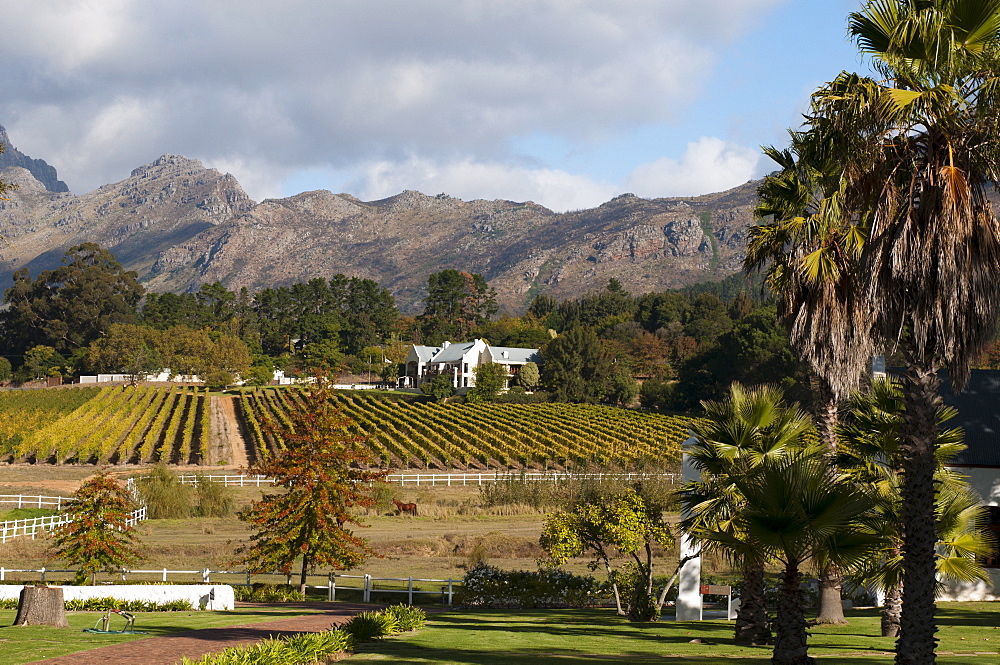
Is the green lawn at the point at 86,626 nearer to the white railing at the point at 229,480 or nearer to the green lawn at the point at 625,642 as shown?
the green lawn at the point at 625,642

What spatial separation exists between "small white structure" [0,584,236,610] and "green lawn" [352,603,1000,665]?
5.47 metres

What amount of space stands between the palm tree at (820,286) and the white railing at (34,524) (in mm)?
29207

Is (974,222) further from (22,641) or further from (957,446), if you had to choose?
(22,641)

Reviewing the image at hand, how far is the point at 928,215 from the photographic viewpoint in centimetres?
1179

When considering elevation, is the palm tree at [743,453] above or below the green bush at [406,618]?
above

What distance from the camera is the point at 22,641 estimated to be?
47.2 ft

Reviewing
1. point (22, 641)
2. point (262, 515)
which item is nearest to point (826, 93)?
point (22, 641)

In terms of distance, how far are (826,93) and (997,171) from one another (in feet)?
8.59

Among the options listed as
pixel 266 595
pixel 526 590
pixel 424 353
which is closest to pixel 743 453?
pixel 526 590

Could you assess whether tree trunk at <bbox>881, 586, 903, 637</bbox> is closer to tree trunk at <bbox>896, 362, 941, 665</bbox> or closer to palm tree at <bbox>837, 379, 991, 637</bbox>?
palm tree at <bbox>837, 379, 991, 637</bbox>

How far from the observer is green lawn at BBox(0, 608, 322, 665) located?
44.1 feet

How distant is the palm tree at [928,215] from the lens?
37.9 feet

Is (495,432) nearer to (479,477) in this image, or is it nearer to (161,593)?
(479,477)

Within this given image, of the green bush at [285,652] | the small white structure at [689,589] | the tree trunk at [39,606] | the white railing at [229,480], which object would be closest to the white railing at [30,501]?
the white railing at [229,480]
